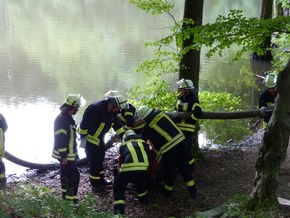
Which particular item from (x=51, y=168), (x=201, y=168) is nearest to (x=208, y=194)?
(x=201, y=168)

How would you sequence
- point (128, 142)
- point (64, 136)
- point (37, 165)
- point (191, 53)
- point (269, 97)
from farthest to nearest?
point (37, 165)
point (191, 53)
point (269, 97)
point (64, 136)
point (128, 142)

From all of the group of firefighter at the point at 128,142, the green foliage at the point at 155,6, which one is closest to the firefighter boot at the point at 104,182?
the group of firefighter at the point at 128,142

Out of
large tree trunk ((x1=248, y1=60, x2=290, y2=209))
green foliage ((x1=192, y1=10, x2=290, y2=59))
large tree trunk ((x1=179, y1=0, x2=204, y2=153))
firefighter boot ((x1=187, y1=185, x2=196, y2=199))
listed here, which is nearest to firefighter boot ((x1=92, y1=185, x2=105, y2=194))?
firefighter boot ((x1=187, y1=185, x2=196, y2=199))

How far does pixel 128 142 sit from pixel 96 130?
3.19 ft

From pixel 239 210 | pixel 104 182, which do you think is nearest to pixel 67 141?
pixel 104 182

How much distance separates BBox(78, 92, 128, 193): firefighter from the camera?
20.8ft

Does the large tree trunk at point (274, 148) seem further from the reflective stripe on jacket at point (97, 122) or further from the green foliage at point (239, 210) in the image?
the reflective stripe on jacket at point (97, 122)

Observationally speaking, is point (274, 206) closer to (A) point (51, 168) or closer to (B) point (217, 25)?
(B) point (217, 25)

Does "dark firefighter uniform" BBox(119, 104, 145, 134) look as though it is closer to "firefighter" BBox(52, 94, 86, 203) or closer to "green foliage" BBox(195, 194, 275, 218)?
"firefighter" BBox(52, 94, 86, 203)

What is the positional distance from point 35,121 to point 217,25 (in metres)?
8.57

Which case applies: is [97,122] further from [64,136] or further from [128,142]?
[128,142]

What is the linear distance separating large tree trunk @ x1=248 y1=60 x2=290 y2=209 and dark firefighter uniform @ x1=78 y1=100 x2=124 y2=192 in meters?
2.43

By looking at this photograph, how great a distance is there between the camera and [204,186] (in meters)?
6.83

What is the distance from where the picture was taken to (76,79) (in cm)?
1695
